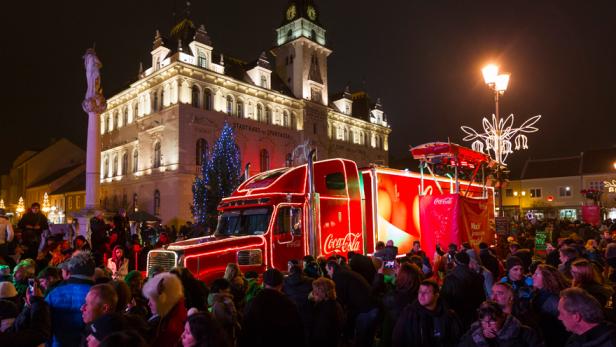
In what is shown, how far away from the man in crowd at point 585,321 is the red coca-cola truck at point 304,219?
24.5ft

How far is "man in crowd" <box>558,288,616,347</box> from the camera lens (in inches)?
138

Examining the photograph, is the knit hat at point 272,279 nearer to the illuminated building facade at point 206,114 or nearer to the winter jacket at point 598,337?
the winter jacket at point 598,337

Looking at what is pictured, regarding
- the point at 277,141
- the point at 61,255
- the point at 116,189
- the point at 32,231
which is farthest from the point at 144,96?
the point at 61,255

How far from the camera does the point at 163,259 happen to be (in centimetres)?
998

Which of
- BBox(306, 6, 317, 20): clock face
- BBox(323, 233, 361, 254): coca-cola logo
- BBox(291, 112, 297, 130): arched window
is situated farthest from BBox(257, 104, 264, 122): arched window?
BBox(323, 233, 361, 254): coca-cola logo

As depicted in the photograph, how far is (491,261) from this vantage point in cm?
801

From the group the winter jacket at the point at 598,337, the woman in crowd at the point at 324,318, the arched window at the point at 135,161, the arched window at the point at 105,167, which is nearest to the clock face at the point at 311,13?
the arched window at the point at 135,161

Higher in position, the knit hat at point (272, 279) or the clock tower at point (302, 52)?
the clock tower at point (302, 52)

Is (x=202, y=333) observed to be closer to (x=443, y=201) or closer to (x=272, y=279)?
(x=272, y=279)

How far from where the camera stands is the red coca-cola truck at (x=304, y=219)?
33.7 ft

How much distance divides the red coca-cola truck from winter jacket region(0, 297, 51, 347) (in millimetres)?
5233

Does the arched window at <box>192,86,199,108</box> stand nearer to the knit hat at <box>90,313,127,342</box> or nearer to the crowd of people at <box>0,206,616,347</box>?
the crowd of people at <box>0,206,616,347</box>

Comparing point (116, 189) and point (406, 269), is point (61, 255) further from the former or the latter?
point (116, 189)

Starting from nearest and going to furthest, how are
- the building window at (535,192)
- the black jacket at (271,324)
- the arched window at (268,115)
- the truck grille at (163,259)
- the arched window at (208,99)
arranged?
the black jacket at (271,324) < the truck grille at (163,259) < the arched window at (208,99) < the arched window at (268,115) < the building window at (535,192)
